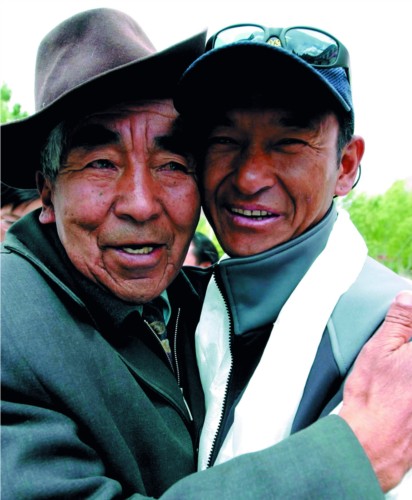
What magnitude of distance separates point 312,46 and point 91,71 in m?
0.80

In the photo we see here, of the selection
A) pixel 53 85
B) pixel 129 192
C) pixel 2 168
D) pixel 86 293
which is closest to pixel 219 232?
pixel 129 192

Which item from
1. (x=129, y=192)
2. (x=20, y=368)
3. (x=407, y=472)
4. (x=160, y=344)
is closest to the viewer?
(x=407, y=472)

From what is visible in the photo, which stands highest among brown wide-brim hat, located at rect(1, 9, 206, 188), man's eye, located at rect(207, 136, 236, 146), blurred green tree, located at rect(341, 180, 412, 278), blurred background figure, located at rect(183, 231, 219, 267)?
brown wide-brim hat, located at rect(1, 9, 206, 188)

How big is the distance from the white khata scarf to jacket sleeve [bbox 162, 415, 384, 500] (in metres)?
0.18

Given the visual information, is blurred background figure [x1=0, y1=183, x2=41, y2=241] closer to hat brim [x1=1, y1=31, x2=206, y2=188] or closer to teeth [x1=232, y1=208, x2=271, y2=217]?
hat brim [x1=1, y1=31, x2=206, y2=188]

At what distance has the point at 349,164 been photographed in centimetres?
201

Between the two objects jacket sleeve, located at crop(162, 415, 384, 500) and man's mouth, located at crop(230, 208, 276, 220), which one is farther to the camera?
man's mouth, located at crop(230, 208, 276, 220)

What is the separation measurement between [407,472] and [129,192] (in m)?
1.20

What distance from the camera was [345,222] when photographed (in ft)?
6.09

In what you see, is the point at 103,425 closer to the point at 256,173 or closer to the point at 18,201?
the point at 256,173

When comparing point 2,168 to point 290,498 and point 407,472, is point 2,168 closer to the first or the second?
point 290,498

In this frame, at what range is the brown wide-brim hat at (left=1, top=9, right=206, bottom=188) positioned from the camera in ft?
5.38

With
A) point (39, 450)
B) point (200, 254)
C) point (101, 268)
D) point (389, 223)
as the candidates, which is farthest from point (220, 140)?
point (389, 223)

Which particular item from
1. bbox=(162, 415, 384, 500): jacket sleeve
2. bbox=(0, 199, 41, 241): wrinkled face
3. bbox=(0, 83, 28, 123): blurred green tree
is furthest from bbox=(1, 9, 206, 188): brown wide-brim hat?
bbox=(0, 83, 28, 123): blurred green tree
